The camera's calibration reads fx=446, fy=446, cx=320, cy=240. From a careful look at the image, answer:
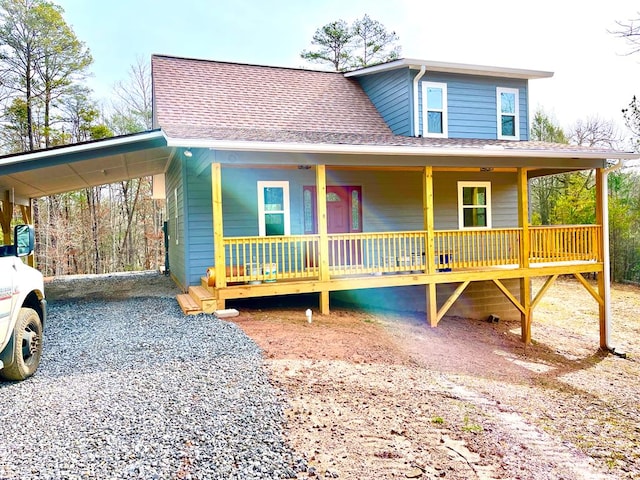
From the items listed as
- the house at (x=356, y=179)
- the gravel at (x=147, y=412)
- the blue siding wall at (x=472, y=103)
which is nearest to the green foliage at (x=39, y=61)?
the house at (x=356, y=179)

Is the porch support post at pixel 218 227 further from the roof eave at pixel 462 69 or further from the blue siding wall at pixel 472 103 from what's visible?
the blue siding wall at pixel 472 103

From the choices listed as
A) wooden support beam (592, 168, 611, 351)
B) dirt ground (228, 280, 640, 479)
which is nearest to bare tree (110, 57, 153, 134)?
dirt ground (228, 280, 640, 479)

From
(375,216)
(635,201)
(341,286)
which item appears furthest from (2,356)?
(635,201)

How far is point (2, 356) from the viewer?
4.48 meters

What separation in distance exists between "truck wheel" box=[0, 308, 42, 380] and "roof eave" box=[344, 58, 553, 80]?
9.73 meters

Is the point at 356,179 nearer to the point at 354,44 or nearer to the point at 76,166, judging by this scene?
the point at 76,166

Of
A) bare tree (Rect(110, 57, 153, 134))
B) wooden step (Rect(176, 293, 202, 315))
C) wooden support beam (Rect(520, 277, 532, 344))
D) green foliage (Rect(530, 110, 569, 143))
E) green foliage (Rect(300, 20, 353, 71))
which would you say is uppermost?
green foliage (Rect(300, 20, 353, 71))

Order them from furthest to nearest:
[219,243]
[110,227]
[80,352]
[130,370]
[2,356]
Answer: [110,227]
[219,243]
[80,352]
[130,370]
[2,356]

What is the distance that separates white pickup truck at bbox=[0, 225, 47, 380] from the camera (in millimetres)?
4367

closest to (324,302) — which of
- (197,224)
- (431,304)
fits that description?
(431,304)

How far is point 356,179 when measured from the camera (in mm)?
11250

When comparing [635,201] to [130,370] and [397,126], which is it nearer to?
[397,126]

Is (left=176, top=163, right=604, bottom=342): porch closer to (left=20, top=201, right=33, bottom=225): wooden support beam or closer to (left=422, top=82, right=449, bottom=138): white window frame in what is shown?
(left=422, top=82, right=449, bottom=138): white window frame

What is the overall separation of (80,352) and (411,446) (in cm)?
446
